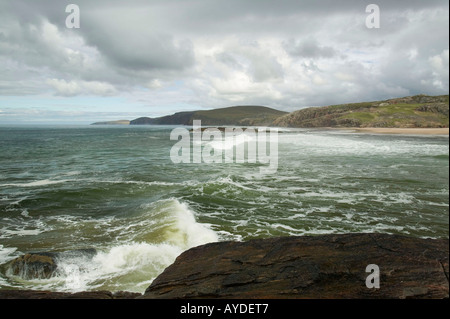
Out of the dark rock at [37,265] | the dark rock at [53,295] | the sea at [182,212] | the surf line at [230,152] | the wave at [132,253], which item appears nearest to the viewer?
the dark rock at [53,295]

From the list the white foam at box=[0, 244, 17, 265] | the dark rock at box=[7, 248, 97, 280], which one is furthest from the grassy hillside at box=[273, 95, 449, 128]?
the white foam at box=[0, 244, 17, 265]

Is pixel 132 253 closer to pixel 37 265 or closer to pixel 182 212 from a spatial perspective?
pixel 37 265

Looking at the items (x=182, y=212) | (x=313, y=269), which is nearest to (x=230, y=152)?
(x=182, y=212)

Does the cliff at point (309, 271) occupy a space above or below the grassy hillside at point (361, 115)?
below

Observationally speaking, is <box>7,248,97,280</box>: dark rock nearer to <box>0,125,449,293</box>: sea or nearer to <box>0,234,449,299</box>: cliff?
<box>0,125,449,293</box>: sea

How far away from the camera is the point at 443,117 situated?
226 centimetres

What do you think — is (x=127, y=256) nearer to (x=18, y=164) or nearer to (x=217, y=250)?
(x=217, y=250)

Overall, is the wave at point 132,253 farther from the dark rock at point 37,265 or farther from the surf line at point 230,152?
the surf line at point 230,152

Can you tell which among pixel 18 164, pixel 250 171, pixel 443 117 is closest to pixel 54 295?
pixel 443 117

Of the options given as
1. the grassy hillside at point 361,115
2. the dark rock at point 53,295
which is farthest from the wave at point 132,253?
the grassy hillside at point 361,115

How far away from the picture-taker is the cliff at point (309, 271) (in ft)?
12.1

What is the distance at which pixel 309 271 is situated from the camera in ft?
14.5

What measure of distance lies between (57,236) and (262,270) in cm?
837

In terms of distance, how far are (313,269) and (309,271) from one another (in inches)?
3.3
